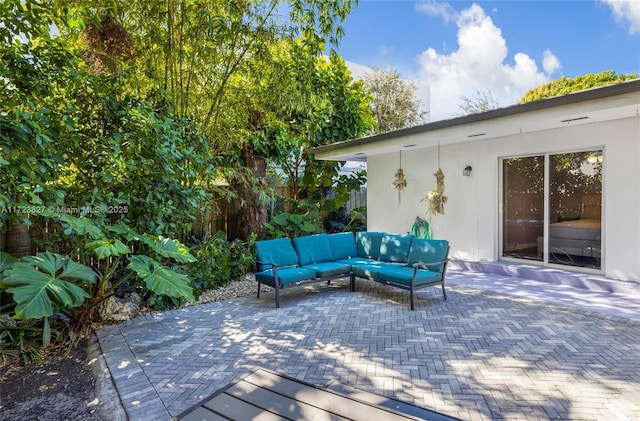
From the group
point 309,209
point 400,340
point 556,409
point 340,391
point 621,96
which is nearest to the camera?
point 340,391

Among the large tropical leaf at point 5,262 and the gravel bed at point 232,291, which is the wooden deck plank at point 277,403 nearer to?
the large tropical leaf at point 5,262

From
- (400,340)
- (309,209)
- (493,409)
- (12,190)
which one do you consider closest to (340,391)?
(493,409)

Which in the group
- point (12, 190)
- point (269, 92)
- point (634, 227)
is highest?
point (269, 92)

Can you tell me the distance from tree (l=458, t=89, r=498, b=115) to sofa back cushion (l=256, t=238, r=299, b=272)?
16073mm

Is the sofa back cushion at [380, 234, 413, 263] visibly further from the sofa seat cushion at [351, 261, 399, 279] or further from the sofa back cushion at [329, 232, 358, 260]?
the sofa back cushion at [329, 232, 358, 260]

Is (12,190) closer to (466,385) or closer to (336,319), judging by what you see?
(336,319)

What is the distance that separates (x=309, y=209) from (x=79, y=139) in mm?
6453

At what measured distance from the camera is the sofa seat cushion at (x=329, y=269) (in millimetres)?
5961

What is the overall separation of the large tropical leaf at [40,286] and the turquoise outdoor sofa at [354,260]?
266cm

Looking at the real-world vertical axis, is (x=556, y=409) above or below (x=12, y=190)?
below

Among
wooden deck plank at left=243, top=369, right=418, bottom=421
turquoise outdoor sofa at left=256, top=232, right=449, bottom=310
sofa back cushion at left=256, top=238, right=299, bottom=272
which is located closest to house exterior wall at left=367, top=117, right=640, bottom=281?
turquoise outdoor sofa at left=256, top=232, right=449, bottom=310

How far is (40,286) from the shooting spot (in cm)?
317

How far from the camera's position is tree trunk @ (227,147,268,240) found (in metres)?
8.58

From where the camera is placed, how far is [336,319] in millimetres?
4930
